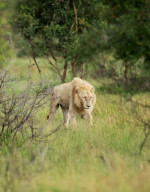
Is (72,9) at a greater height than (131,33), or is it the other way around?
(72,9)

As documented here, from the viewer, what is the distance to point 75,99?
32.1ft

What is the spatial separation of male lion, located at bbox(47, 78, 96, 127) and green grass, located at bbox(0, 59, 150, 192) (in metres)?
0.33

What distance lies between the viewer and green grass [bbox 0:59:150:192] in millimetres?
4379

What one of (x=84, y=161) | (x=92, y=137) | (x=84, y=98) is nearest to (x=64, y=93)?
(x=84, y=98)

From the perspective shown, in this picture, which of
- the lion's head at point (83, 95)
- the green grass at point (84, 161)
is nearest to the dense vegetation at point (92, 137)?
the green grass at point (84, 161)

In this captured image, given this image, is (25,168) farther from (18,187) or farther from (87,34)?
(87,34)

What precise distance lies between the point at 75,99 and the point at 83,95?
1.03 feet

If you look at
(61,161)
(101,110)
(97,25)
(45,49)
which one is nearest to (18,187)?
(61,161)

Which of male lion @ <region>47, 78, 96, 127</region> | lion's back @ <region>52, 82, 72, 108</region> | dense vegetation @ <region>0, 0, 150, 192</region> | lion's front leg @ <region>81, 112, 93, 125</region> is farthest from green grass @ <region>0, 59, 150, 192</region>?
lion's back @ <region>52, 82, 72, 108</region>

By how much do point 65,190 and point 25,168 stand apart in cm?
129

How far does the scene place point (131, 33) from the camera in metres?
5.36

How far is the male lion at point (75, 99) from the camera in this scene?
378 inches

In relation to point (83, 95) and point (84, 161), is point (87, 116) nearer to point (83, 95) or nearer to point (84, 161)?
point (83, 95)

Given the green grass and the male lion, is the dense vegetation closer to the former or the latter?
the green grass
